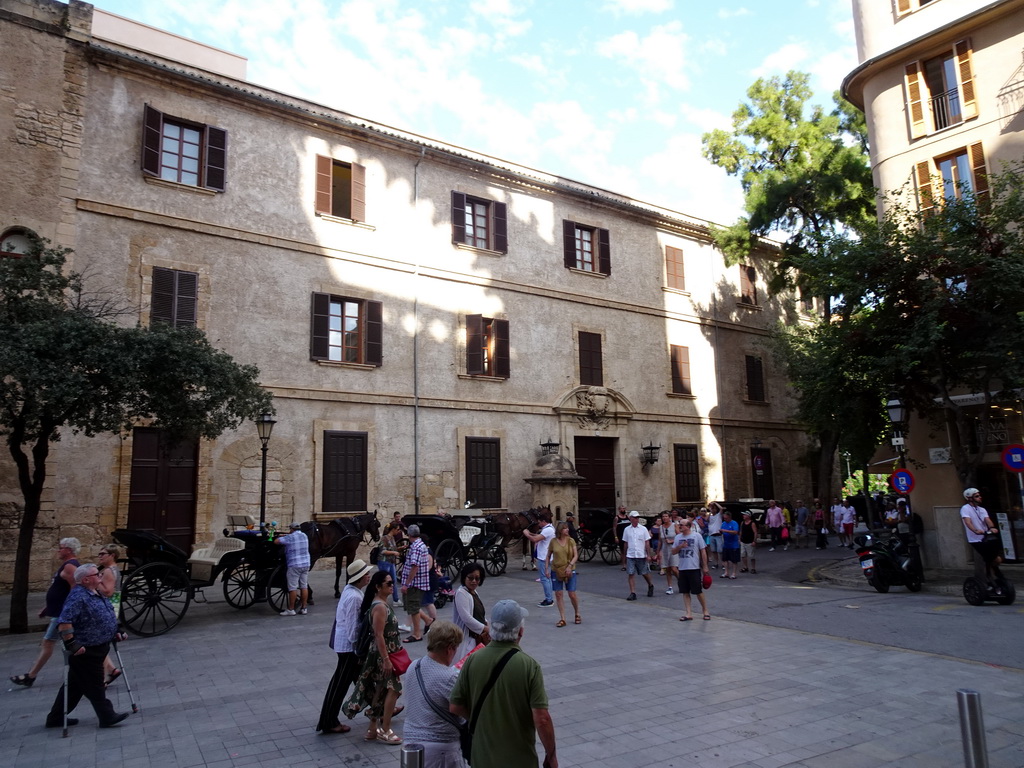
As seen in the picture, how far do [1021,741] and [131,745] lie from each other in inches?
275

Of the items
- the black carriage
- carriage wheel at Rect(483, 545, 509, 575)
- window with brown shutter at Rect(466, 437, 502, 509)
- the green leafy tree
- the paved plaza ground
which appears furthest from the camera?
window with brown shutter at Rect(466, 437, 502, 509)

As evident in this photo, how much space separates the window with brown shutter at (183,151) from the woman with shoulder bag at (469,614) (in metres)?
14.4

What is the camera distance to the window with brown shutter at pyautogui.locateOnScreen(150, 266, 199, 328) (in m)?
16.7

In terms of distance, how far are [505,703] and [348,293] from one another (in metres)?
16.9

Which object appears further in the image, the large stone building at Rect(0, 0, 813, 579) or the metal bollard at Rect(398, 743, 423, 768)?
the large stone building at Rect(0, 0, 813, 579)

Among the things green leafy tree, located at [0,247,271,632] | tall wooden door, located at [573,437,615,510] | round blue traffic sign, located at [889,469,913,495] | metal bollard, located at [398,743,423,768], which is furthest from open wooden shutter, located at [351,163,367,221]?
metal bollard, located at [398,743,423,768]

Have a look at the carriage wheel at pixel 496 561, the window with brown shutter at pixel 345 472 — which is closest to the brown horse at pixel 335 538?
the carriage wheel at pixel 496 561

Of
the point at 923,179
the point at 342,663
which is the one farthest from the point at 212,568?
the point at 923,179

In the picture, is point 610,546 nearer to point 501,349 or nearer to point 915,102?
point 501,349

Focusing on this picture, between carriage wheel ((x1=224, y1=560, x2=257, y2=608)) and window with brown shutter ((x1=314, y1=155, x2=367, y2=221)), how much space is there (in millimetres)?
10158

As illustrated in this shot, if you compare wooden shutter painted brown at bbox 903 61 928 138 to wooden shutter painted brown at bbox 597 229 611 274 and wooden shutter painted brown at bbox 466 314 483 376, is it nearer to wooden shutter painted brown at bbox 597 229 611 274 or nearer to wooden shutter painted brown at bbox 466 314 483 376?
wooden shutter painted brown at bbox 597 229 611 274

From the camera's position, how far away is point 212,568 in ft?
38.1

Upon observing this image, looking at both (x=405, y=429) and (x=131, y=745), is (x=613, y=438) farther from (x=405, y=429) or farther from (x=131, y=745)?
(x=131, y=745)

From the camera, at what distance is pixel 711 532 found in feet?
59.9
